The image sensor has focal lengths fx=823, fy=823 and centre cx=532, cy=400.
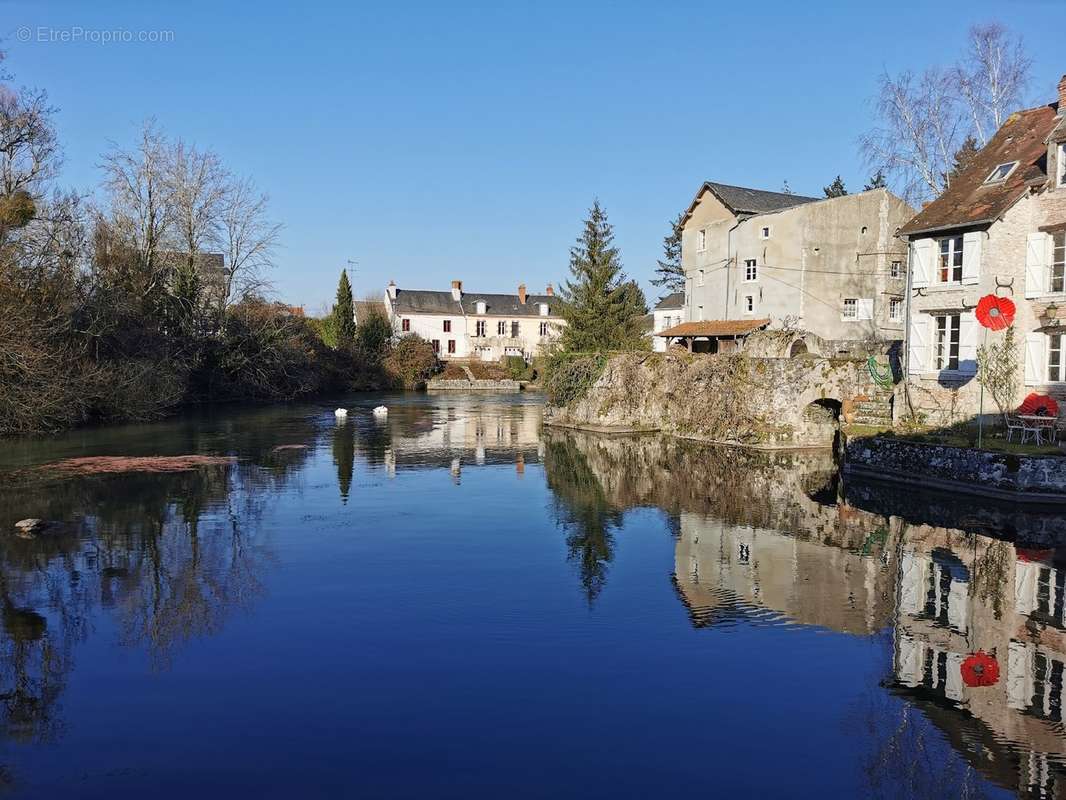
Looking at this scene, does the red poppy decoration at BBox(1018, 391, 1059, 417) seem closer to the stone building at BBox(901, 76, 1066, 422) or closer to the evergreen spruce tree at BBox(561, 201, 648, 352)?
the stone building at BBox(901, 76, 1066, 422)

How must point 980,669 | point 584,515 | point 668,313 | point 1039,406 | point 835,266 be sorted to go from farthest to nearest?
1. point 668,313
2. point 835,266
3. point 1039,406
4. point 584,515
5. point 980,669

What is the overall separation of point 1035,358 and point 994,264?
279 cm

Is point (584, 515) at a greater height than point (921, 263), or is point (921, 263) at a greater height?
point (921, 263)

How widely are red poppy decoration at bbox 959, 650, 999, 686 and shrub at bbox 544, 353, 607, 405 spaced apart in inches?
1066

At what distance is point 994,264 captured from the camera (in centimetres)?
2262

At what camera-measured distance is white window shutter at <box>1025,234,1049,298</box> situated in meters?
22.1

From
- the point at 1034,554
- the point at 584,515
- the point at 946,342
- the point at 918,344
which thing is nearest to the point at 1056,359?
the point at 946,342

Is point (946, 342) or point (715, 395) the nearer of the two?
point (946, 342)

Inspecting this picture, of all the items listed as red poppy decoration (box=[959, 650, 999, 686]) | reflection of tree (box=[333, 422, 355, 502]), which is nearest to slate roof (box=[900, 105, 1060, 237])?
red poppy decoration (box=[959, 650, 999, 686])

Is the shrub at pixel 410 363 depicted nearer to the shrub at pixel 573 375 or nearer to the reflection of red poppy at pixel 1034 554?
the shrub at pixel 573 375

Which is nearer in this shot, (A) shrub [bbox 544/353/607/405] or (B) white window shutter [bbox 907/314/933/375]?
(B) white window shutter [bbox 907/314/933/375]

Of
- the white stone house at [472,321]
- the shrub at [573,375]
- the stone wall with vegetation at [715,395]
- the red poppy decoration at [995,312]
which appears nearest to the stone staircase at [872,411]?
the stone wall with vegetation at [715,395]

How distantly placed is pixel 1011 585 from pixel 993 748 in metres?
6.15

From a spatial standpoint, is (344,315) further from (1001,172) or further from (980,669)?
(980,669)
